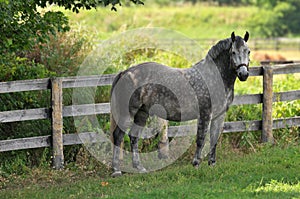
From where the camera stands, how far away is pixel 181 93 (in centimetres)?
820

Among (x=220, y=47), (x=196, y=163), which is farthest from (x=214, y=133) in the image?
(x=220, y=47)

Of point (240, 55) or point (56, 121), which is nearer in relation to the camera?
point (240, 55)

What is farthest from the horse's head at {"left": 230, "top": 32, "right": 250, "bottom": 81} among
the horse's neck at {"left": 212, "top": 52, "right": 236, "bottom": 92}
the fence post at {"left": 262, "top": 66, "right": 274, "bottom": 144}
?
the fence post at {"left": 262, "top": 66, "right": 274, "bottom": 144}

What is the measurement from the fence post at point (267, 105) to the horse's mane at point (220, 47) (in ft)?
6.65

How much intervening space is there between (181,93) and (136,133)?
1.02 m

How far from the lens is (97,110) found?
907 centimetres

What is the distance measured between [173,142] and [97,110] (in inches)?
56.6

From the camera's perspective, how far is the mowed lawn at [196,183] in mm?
6895

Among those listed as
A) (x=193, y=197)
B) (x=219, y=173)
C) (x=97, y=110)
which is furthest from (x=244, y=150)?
(x=193, y=197)

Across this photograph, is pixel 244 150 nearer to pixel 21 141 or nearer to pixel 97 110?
A: pixel 97 110

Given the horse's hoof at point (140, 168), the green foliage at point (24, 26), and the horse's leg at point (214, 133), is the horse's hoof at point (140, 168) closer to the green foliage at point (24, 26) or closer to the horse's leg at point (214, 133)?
the horse's leg at point (214, 133)

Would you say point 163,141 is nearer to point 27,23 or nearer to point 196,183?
point 196,183

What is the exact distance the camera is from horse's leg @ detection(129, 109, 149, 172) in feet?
28.4

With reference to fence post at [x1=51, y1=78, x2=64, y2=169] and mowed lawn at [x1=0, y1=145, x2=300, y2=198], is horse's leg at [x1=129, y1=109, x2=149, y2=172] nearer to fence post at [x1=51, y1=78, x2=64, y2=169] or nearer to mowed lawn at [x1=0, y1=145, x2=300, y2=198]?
mowed lawn at [x1=0, y1=145, x2=300, y2=198]
